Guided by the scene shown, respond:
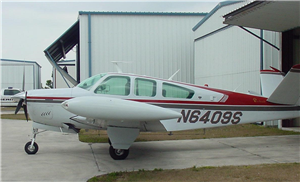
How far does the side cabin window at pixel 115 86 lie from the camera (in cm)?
667

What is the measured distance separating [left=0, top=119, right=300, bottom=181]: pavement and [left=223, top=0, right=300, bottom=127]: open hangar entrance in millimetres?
3382

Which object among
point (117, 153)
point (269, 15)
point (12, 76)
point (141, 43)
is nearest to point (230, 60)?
point (269, 15)

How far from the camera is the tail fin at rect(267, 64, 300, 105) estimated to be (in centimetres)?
730

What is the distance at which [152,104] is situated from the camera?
22.3ft

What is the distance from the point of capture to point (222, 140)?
30.5 feet

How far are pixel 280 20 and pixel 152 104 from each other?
5.86 metres

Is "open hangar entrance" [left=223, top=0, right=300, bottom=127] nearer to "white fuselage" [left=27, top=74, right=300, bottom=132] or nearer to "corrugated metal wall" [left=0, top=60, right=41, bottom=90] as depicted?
"white fuselage" [left=27, top=74, right=300, bottom=132]

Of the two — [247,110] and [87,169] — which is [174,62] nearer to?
[247,110]

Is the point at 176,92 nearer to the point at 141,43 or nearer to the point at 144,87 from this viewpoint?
the point at 144,87

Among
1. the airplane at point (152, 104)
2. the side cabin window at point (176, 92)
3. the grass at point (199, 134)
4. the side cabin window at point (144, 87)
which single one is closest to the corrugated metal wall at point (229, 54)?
the grass at point (199, 134)

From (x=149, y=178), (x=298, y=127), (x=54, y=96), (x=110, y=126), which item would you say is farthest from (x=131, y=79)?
(x=298, y=127)

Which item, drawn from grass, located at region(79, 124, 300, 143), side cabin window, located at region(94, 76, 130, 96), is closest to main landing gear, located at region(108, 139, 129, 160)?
side cabin window, located at region(94, 76, 130, 96)

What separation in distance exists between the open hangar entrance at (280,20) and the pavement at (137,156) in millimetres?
3382

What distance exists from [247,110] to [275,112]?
2.74ft
